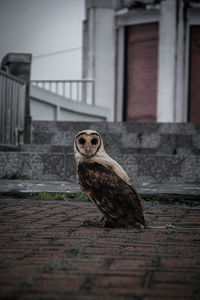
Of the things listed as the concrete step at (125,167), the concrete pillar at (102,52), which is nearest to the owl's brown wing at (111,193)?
the concrete step at (125,167)

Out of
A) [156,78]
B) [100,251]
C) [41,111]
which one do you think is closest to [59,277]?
[100,251]

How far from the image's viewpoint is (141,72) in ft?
41.7

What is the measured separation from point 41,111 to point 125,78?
8.51ft

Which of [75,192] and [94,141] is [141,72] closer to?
[75,192]

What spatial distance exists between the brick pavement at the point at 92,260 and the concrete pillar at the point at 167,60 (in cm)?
737

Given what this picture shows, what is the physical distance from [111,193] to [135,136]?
475cm

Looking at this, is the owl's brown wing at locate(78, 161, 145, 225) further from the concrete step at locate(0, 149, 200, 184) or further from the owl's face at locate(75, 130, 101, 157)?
the concrete step at locate(0, 149, 200, 184)

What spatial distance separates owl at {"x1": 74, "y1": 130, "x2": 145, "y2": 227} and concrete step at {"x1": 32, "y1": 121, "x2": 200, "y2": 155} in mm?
4097

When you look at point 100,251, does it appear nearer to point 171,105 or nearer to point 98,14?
point 171,105

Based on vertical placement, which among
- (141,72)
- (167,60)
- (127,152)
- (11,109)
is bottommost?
(127,152)

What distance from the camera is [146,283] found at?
92.0 inches

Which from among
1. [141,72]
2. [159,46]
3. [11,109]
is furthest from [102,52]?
[11,109]

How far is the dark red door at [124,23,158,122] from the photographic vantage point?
40.9 ft

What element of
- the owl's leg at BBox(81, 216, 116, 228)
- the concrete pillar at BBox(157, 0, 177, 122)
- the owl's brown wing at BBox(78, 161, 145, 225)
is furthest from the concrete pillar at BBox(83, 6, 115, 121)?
the owl's brown wing at BBox(78, 161, 145, 225)
